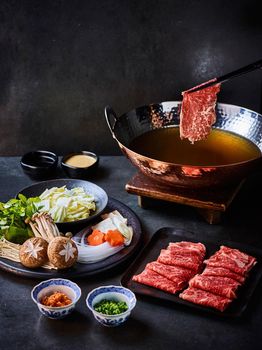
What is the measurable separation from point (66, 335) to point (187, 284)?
708 millimetres

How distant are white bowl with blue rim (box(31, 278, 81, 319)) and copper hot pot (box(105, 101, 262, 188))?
2.94ft

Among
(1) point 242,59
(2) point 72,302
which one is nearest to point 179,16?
(1) point 242,59

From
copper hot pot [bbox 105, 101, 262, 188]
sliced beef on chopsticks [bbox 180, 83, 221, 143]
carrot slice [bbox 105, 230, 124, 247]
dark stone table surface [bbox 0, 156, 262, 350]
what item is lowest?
dark stone table surface [bbox 0, 156, 262, 350]

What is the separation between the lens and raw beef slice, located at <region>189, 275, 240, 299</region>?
284 cm

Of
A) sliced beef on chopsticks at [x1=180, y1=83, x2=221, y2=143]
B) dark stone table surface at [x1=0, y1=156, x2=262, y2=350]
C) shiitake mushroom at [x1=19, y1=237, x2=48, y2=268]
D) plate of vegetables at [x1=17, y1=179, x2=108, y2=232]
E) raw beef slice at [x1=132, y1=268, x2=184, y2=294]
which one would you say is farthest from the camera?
sliced beef on chopsticks at [x1=180, y1=83, x2=221, y2=143]

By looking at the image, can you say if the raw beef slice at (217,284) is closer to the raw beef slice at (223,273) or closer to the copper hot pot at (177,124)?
the raw beef slice at (223,273)

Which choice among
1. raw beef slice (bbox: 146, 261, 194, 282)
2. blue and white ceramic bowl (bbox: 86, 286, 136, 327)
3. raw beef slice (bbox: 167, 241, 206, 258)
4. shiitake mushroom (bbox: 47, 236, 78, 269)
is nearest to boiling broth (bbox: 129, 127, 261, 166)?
raw beef slice (bbox: 167, 241, 206, 258)

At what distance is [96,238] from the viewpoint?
3.23m

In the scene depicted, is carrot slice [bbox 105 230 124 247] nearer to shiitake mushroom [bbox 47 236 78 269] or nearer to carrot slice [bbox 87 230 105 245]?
carrot slice [bbox 87 230 105 245]

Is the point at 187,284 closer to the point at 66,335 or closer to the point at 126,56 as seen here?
the point at 66,335

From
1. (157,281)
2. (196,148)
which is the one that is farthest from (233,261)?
(196,148)

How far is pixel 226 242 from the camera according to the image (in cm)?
330

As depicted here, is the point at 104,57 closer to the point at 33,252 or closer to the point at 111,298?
the point at 33,252

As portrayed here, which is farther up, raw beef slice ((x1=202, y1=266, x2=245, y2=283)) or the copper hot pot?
the copper hot pot
